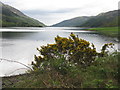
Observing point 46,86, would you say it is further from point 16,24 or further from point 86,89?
point 16,24

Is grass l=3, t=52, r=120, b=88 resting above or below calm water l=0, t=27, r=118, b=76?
above

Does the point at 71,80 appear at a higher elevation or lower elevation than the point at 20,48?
higher

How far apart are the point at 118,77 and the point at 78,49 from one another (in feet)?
7.56

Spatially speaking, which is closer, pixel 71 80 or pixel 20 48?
pixel 71 80

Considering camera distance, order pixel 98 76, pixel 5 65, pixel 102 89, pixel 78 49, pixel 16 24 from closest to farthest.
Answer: pixel 102 89 → pixel 98 76 → pixel 78 49 → pixel 5 65 → pixel 16 24

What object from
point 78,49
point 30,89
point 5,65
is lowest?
point 5,65

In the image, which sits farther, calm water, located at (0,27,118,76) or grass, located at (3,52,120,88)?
calm water, located at (0,27,118,76)

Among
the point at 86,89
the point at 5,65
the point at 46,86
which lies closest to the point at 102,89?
the point at 86,89

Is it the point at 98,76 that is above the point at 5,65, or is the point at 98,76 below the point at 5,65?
above

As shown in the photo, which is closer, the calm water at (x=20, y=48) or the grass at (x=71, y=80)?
the grass at (x=71, y=80)

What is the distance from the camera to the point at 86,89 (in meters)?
3.39

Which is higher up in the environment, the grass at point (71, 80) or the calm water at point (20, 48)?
the grass at point (71, 80)

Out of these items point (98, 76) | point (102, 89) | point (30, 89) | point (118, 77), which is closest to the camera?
point (102, 89)

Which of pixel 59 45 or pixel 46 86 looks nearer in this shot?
pixel 46 86
